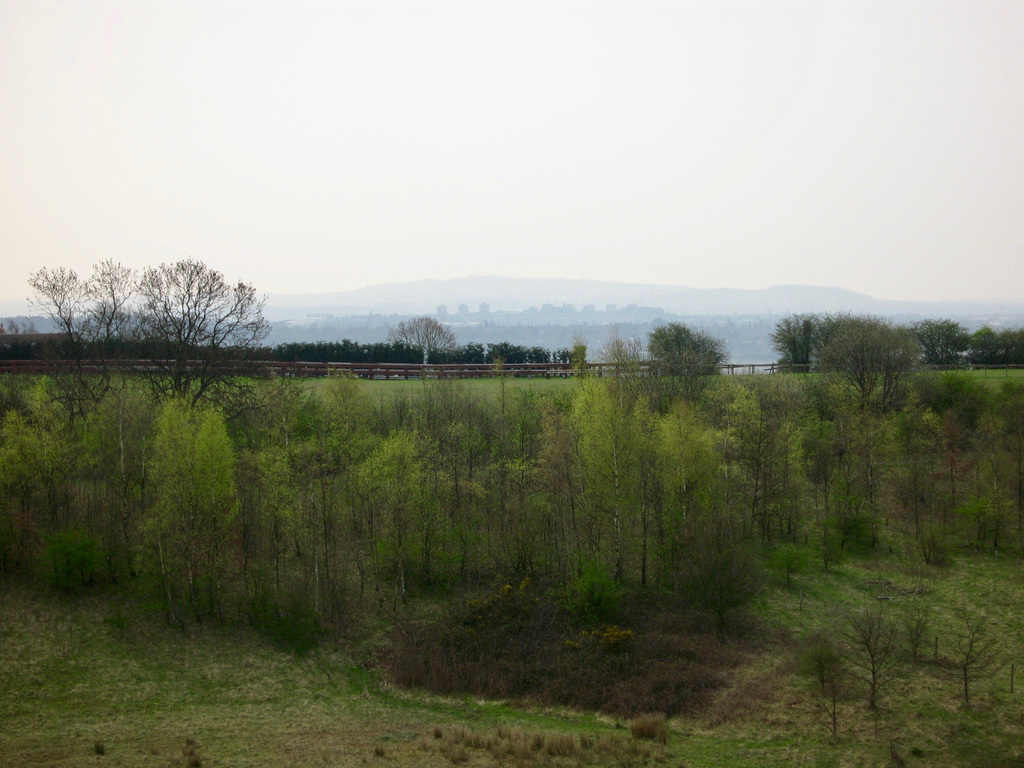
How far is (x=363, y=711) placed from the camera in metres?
20.9

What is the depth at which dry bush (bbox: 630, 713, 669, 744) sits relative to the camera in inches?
742

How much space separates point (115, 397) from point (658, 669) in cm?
2340

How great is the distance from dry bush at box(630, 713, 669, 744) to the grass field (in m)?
0.30

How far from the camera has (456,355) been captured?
66750 millimetres

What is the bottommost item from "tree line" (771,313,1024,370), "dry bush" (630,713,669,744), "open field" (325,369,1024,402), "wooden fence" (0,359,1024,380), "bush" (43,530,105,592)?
"dry bush" (630,713,669,744)

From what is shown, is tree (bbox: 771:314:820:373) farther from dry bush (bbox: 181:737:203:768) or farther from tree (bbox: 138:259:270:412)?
dry bush (bbox: 181:737:203:768)

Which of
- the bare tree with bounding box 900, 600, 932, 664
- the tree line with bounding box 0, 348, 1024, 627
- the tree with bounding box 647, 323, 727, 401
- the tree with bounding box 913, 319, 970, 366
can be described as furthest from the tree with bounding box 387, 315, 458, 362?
the bare tree with bounding box 900, 600, 932, 664

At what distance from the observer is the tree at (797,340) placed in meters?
66.7

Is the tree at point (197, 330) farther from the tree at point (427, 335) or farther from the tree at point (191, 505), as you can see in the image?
the tree at point (427, 335)

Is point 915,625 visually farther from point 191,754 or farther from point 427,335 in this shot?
point 427,335

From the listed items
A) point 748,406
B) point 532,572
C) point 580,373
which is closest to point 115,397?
point 532,572

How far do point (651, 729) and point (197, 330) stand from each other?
27852 mm

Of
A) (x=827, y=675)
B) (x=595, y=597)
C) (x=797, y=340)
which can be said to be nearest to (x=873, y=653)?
(x=827, y=675)

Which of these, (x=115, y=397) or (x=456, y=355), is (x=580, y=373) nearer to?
(x=115, y=397)
